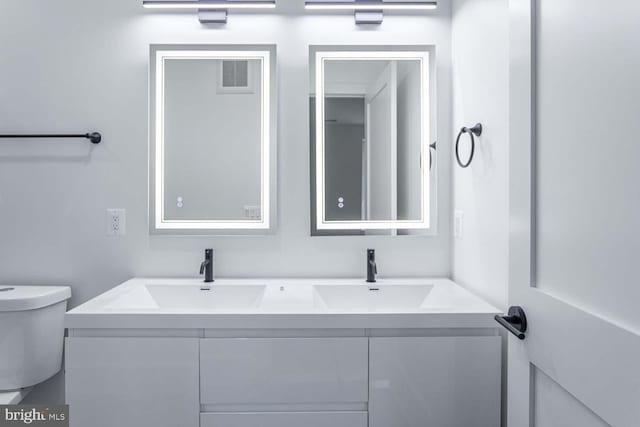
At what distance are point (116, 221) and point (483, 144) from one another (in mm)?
1495

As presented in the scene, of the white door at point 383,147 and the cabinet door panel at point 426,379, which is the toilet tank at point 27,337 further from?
the white door at point 383,147

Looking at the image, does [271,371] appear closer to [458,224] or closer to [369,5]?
[458,224]

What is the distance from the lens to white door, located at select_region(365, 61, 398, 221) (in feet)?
5.53

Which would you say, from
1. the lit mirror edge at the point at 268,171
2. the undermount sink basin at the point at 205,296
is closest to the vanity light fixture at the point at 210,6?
the lit mirror edge at the point at 268,171

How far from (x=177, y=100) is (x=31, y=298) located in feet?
3.07

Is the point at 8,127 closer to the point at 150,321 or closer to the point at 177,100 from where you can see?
the point at 177,100

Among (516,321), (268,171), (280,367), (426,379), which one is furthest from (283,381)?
(268,171)

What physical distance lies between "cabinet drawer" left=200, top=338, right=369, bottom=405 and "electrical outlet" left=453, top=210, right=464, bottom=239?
0.73m

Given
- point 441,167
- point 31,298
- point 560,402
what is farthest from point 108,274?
point 560,402

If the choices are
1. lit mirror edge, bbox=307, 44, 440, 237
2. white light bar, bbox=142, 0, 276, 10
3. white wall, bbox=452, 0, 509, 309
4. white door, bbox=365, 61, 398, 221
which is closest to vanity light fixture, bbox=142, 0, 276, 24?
white light bar, bbox=142, 0, 276, 10

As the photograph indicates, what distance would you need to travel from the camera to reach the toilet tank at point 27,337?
1.38 meters

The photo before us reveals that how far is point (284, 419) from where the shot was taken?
1183 mm

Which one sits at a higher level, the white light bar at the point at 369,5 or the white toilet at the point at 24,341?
the white light bar at the point at 369,5

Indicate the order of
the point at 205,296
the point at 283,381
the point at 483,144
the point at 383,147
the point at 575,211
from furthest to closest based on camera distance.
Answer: the point at 383,147, the point at 205,296, the point at 483,144, the point at 283,381, the point at 575,211
